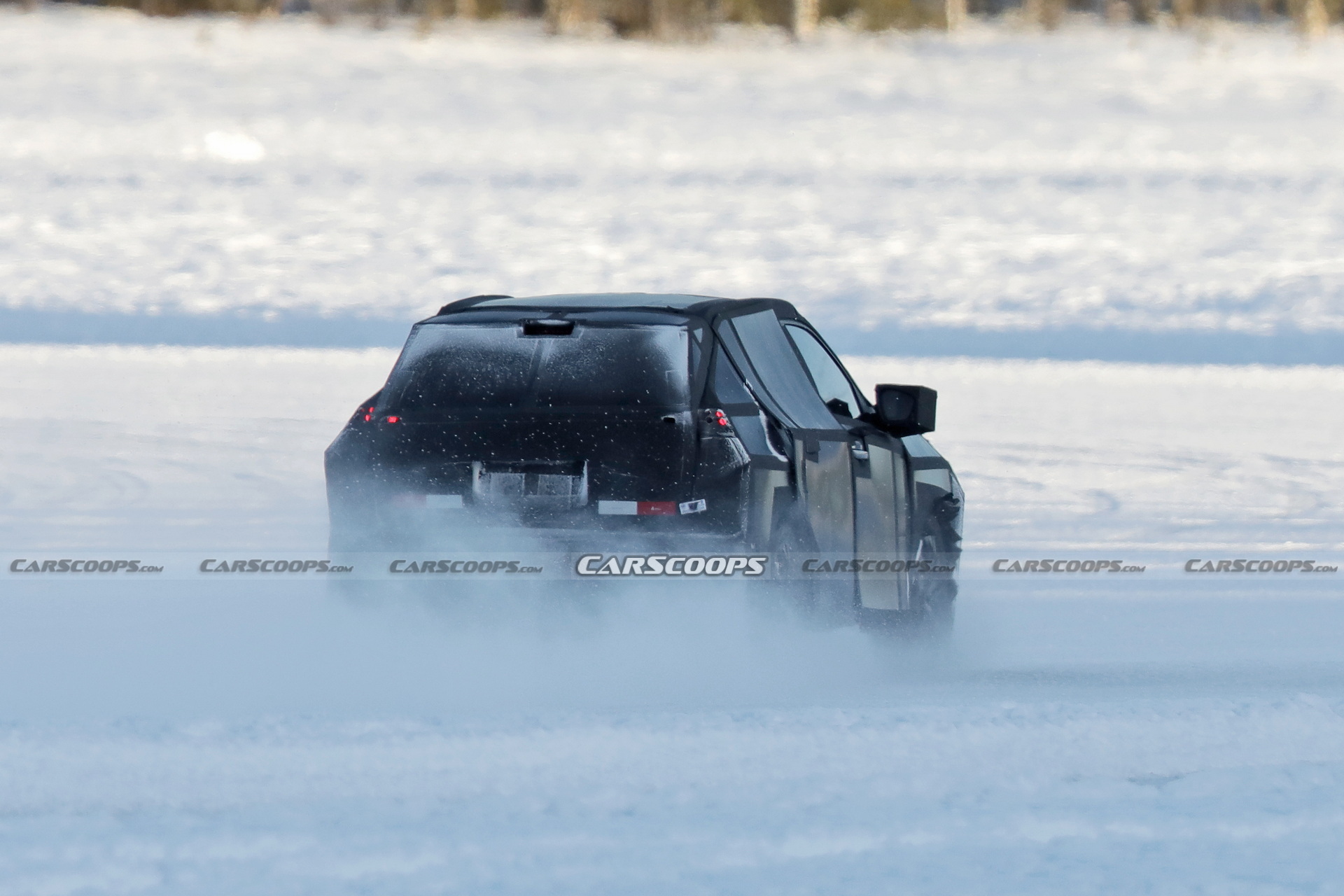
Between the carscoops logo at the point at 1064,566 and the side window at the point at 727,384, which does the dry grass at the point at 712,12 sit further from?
the side window at the point at 727,384

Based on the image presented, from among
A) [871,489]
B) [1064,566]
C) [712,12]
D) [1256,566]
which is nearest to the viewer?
[871,489]

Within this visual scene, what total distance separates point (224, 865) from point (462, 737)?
1.26 m

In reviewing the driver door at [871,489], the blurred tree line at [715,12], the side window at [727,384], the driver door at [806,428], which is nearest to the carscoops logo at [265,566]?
the driver door at [871,489]

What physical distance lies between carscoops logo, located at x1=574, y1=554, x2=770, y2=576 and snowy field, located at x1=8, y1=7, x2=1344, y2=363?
15900 millimetres

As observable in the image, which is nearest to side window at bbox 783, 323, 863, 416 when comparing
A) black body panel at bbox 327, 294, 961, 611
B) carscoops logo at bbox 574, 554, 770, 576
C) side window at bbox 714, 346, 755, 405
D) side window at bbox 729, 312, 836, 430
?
side window at bbox 729, 312, 836, 430

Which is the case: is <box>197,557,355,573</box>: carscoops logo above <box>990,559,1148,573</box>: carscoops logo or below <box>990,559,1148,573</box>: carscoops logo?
above

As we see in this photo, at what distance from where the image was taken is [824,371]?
7.66 meters

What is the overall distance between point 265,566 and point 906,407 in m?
3.56

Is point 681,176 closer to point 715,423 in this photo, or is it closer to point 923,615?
point 923,615

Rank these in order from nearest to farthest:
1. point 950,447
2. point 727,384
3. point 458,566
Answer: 1. point 458,566
2. point 727,384
3. point 950,447

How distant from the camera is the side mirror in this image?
723 cm

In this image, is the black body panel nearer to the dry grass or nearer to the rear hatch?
the rear hatch

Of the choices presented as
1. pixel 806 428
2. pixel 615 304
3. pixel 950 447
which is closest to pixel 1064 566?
pixel 806 428

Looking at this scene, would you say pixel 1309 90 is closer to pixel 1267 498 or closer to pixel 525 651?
pixel 1267 498
